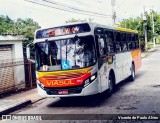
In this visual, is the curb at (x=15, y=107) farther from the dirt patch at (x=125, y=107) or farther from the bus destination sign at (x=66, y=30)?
the dirt patch at (x=125, y=107)

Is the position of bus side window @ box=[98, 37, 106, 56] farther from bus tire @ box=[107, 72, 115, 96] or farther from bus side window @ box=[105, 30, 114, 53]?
bus tire @ box=[107, 72, 115, 96]

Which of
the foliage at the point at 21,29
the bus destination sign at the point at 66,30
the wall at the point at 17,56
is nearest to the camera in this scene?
the bus destination sign at the point at 66,30

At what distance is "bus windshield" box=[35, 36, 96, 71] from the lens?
11.0 m

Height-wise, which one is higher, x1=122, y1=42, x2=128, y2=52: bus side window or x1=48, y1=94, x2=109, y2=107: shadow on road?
x1=122, y1=42, x2=128, y2=52: bus side window

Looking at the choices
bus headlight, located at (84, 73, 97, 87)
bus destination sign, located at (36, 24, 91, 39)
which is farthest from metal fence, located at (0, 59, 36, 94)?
bus headlight, located at (84, 73, 97, 87)

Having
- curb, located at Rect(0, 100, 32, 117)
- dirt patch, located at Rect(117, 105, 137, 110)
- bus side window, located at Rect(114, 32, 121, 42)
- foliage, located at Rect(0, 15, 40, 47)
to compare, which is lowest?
curb, located at Rect(0, 100, 32, 117)

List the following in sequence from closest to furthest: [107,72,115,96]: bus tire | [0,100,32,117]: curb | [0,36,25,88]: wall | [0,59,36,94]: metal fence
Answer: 1. [0,100,32,117]: curb
2. [107,72,115,96]: bus tire
3. [0,59,36,94]: metal fence
4. [0,36,25,88]: wall

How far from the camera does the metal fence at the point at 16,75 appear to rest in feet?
52.7

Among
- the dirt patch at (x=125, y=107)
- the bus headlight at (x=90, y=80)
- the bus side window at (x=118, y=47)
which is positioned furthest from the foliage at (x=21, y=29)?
the dirt patch at (x=125, y=107)

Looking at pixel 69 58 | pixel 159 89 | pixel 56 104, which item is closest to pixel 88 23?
pixel 69 58

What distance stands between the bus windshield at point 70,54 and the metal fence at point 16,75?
5247 millimetres

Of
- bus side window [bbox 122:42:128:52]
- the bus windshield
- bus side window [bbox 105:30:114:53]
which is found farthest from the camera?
bus side window [bbox 122:42:128:52]

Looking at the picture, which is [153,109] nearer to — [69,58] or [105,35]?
[69,58]

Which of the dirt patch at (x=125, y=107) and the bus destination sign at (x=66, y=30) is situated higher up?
the bus destination sign at (x=66, y=30)
